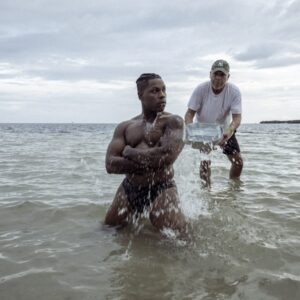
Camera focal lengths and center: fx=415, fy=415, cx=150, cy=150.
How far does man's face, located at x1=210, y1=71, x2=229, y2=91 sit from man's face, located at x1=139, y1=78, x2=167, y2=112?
192cm

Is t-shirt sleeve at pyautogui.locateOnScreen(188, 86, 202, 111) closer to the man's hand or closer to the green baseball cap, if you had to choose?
the green baseball cap

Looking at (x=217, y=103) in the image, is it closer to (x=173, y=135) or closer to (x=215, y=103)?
(x=215, y=103)

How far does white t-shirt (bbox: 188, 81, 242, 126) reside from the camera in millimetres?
6125

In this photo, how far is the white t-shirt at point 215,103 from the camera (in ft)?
20.1

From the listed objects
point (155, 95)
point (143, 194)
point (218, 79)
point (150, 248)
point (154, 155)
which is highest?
point (218, 79)

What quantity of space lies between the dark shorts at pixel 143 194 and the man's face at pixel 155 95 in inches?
30.5

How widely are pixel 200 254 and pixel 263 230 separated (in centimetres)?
100

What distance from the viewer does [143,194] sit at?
4.23m

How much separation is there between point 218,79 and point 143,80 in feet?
6.73

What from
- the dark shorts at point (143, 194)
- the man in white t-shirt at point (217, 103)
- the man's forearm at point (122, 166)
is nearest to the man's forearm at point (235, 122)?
the man in white t-shirt at point (217, 103)

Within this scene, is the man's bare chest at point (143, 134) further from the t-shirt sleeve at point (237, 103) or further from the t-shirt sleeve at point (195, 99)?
the t-shirt sleeve at point (237, 103)

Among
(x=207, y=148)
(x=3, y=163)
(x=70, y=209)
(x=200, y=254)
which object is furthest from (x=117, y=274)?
(x=3, y=163)

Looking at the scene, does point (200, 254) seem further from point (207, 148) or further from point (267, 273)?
point (207, 148)

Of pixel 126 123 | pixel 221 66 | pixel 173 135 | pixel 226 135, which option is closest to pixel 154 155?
pixel 173 135
